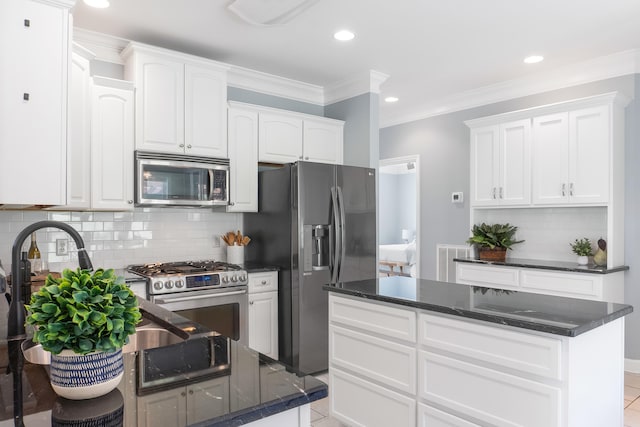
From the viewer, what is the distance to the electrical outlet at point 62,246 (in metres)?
3.29

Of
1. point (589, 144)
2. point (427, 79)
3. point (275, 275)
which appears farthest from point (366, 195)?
point (589, 144)

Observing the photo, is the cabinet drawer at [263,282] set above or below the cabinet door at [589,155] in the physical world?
below

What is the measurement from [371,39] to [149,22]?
1.67 meters

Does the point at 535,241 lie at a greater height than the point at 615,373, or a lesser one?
greater

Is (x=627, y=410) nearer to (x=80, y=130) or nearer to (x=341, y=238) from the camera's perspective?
(x=341, y=238)

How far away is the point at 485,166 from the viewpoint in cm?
449

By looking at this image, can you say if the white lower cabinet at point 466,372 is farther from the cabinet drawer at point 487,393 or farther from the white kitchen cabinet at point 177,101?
the white kitchen cabinet at point 177,101

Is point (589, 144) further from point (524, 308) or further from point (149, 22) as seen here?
point (149, 22)

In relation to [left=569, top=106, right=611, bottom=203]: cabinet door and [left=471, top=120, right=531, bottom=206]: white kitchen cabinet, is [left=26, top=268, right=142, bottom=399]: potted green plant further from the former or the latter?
[left=471, top=120, right=531, bottom=206]: white kitchen cabinet

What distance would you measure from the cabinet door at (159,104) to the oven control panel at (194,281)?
1038 millimetres

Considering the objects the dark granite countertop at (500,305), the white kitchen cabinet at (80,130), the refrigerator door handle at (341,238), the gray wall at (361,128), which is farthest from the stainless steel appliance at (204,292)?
the gray wall at (361,128)

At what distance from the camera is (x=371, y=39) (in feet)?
11.3

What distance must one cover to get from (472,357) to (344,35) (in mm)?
2522

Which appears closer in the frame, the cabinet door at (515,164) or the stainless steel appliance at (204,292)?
the stainless steel appliance at (204,292)
